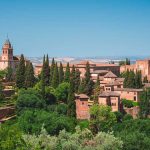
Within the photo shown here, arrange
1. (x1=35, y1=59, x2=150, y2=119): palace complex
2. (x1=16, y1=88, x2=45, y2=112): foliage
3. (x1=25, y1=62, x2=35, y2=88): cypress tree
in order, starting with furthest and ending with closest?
(x1=25, y1=62, x2=35, y2=88): cypress tree → (x1=35, y1=59, x2=150, y2=119): palace complex → (x1=16, y1=88, x2=45, y2=112): foliage

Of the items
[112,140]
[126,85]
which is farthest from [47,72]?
[112,140]

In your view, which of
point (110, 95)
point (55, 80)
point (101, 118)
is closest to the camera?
point (101, 118)

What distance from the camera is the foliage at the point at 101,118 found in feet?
127

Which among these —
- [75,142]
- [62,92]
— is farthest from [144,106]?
[75,142]

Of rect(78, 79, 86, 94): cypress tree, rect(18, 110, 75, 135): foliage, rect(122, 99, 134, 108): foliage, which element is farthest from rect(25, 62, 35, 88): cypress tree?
rect(18, 110, 75, 135): foliage

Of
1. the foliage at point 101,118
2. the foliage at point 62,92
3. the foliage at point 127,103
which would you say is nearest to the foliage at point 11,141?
the foliage at point 101,118

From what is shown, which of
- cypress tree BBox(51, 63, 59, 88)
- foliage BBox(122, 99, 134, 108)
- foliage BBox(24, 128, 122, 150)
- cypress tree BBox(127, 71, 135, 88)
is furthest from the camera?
cypress tree BBox(127, 71, 135, 88)

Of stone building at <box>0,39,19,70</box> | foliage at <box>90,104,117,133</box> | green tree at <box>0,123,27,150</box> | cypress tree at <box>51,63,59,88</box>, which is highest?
stone building at <box>0,39,19,70</box>

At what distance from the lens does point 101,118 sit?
39.8 m

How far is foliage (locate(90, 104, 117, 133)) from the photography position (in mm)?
38750

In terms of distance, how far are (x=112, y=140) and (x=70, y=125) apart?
9855mm

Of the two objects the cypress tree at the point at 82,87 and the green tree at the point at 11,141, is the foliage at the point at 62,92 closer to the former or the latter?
the cypress tree at the point at 82,87

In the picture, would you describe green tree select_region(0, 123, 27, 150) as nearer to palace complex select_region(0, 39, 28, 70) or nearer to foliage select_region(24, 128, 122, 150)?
foliage select_region(24, 128, 122, 150)

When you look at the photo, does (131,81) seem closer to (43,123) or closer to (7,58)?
(43,123)
